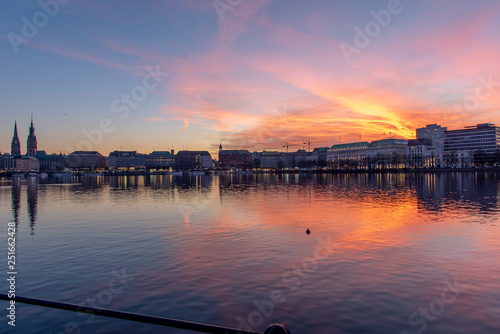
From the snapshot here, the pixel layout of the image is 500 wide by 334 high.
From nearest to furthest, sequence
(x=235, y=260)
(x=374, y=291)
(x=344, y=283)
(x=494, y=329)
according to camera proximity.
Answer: (x=494, y=329)
(x=374, y=291)
(x=344, y=283)
(x=235, y=260)

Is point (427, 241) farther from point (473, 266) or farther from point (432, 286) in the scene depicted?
point (432, 286)

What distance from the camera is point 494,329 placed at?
1048 cm

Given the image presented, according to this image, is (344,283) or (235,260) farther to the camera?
(235,260)

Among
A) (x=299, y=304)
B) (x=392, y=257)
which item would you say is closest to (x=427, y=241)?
(x=392, y=257)

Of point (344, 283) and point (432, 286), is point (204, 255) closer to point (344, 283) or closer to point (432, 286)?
point (344, 283)

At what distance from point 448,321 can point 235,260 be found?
A: 32.3ft

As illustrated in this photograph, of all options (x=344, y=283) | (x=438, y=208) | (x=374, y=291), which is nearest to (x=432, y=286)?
(x=374, y=291)

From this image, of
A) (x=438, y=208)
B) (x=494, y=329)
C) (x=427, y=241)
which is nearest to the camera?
(x=494, y=329)
